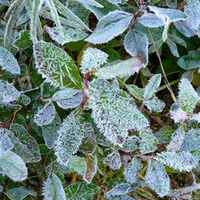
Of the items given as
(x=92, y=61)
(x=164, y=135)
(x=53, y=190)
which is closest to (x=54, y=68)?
(x=92, y=61)

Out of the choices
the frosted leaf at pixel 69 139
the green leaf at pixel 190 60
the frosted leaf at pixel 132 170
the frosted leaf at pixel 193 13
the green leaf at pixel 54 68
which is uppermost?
the green leaf at pixel 54 68

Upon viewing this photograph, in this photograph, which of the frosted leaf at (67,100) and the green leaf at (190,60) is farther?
the green leaf at (190,60)

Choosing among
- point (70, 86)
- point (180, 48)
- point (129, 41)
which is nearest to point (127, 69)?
point (70, 86)

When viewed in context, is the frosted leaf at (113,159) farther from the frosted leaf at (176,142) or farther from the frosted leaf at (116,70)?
the frosted leaf at (116,70)

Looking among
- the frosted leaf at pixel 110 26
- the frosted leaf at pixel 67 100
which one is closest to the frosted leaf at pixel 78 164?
the frosted leaf at pixel 67 100

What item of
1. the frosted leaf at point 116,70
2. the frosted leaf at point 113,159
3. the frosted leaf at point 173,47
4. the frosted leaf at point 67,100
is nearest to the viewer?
the frosted leaf at point 116,70

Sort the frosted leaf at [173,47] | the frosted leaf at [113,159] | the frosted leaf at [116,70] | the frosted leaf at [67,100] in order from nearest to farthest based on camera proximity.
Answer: the frosted leaf at [116,70], the frosted leaf at [67,100], the frosted leaf at [113,159], the frosted leaf at [173,47]

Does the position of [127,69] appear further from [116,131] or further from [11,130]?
[11,130]
